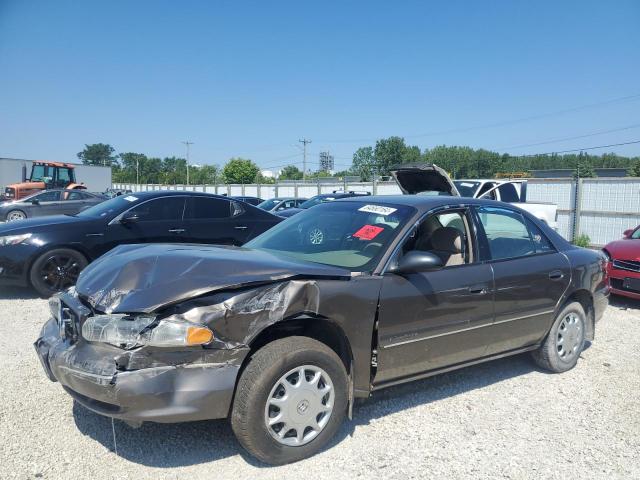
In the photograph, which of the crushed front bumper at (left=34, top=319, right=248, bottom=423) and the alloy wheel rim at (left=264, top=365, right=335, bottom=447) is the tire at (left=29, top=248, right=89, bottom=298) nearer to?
the crushed front bumper at (left=34, top=319, right=248, bottom=423)

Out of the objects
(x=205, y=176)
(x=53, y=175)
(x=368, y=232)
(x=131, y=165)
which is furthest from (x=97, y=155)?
(x=368, y=232)

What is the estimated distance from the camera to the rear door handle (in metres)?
4.41

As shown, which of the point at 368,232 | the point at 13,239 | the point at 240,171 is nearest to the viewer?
the point at 368,232

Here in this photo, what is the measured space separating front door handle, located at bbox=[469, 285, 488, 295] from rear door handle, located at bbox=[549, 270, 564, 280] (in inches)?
36.0

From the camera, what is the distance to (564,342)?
15.3ft

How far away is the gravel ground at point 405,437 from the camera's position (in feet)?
9.57

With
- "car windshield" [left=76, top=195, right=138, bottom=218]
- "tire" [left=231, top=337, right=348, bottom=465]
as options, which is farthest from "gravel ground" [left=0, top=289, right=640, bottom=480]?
"car windshield" [left=76, top=195, right=138, bottom=218]

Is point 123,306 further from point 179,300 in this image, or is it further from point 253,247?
point 253,247

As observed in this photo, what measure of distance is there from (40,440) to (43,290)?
4033 mm

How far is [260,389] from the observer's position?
9.04 feet

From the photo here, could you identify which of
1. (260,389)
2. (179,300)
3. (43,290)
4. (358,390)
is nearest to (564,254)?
(358,390)

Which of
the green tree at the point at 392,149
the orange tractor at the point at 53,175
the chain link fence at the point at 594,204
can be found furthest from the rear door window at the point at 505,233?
the green tree at the point at 392,149

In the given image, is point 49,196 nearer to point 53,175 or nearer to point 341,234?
point 53,175

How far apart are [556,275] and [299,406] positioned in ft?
9.08
